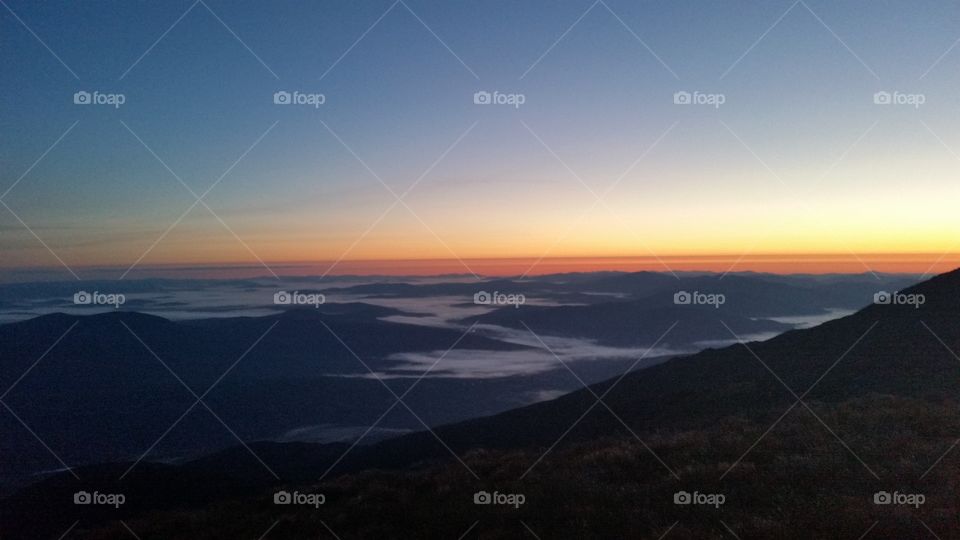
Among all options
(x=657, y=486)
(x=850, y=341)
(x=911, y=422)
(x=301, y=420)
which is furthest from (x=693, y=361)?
(x=301, y=420)

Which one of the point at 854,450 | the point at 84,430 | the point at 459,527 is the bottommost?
the point at 459,527

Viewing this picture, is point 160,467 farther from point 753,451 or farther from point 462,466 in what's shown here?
point 753,451

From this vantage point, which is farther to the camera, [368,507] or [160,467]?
[160,467]

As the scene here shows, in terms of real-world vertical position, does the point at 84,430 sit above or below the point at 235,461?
above

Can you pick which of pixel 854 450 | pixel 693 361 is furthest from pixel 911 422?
pixel 693 361

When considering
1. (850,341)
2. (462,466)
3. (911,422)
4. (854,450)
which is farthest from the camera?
(850,341)

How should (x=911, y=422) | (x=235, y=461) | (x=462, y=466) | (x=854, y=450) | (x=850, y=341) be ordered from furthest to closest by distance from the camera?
1. (x=235, y=461)
2. (x=850, y=341)
3. (x=462, y=466)
4. (x=911, y=422)
5. (x=854, y=450)

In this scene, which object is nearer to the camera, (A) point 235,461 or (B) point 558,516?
(B) point 558,516

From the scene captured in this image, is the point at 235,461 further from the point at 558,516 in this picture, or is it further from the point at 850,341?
the point at 558,516

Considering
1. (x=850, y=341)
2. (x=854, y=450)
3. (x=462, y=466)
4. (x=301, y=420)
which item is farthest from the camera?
(x=301, y=420)
